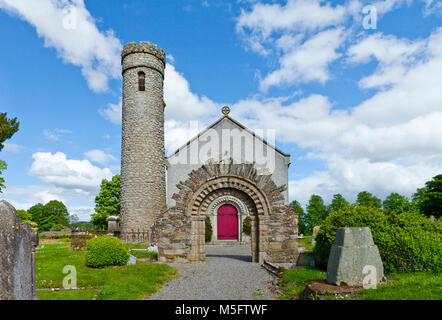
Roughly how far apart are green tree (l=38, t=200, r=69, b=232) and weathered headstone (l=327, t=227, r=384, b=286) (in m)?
50.4

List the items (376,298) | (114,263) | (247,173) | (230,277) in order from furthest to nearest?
(247,173) → (114,263) → (230,277) → (376,298)

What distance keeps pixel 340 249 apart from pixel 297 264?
509 centimetres

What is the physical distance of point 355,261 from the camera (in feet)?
20.5

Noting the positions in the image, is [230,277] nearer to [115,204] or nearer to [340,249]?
[340,249]

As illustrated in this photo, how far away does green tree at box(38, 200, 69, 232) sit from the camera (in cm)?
4716

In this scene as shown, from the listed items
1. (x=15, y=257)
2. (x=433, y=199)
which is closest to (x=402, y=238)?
(x=15, y=257)

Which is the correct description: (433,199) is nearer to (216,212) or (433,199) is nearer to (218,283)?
(216,212)

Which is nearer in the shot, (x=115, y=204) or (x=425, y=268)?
(x=425, y=268)

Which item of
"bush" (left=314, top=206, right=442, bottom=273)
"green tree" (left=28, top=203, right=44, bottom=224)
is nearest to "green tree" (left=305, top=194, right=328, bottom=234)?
"bush" (left=314, top=206, right=442, bottom=273)

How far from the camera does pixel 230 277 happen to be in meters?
9.62

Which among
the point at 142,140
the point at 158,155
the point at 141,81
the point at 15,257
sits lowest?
the point at 15,257

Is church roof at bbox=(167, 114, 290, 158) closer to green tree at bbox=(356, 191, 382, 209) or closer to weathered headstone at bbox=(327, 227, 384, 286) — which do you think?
weathered headstone at bbox=(327, 227, 384, 286)

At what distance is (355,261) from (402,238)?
3126mm
